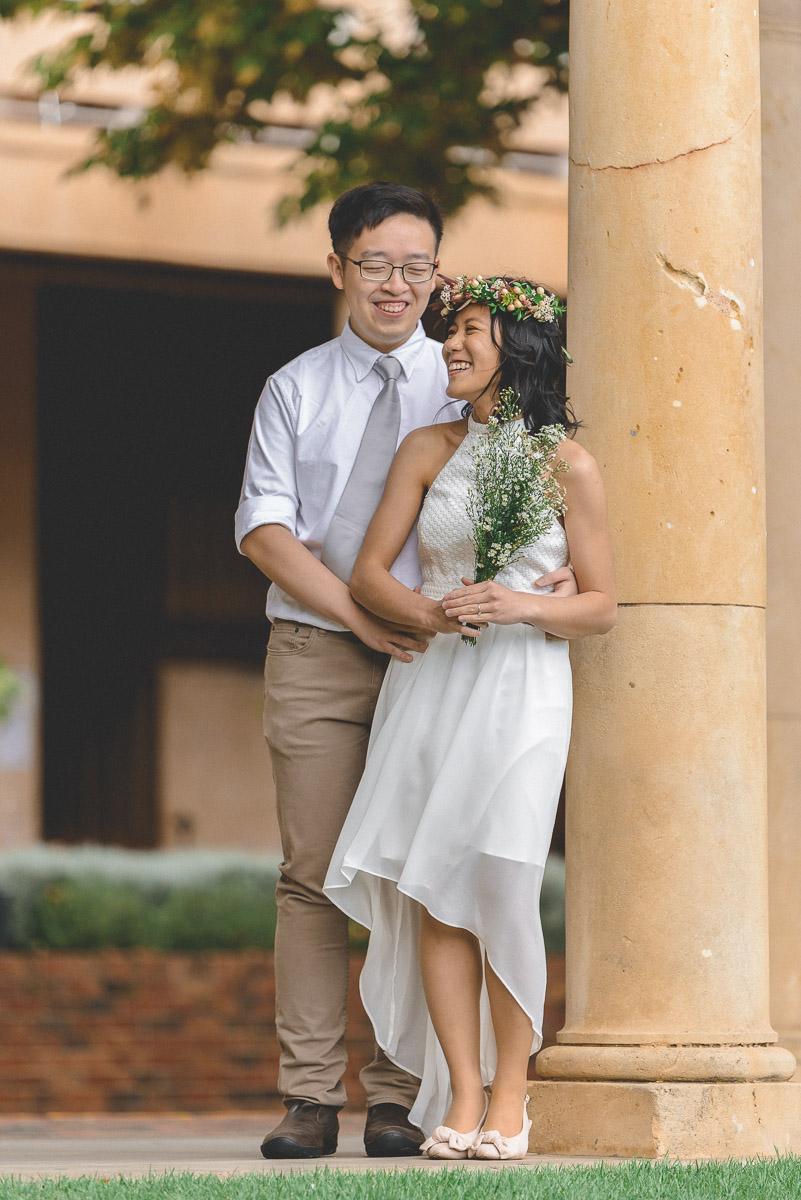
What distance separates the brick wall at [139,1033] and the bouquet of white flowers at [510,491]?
14.8 feet

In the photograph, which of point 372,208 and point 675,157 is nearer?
point 372,208

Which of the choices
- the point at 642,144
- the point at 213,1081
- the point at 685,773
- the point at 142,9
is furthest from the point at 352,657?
the point at 142,9

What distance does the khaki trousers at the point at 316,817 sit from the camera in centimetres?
445

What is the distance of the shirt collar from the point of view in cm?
463

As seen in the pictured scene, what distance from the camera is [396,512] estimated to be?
436 centimetres

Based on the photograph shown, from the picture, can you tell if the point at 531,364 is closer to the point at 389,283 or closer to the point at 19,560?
the point at 389,283

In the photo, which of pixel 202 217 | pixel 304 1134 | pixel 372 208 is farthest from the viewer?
pixel 202 217

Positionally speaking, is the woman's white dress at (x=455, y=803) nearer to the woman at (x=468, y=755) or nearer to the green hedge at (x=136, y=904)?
the woman at (x=468, y=755)

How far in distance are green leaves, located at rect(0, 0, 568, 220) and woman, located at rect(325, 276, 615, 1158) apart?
4913 mm

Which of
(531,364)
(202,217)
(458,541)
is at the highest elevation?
(202,217)

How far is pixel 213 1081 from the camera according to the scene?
320 inches

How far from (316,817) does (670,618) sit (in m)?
1.00

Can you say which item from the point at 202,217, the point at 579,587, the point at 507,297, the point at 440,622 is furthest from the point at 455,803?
the point at 202,217

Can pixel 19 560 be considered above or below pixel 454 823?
above
